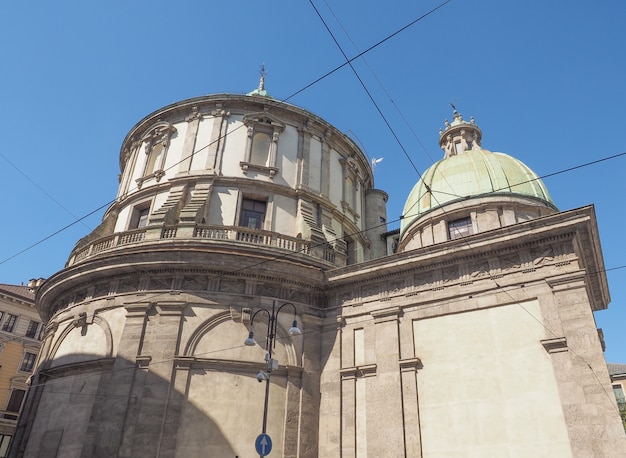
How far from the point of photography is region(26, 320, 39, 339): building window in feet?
135

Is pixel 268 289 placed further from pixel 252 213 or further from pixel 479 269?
pixel 479 269

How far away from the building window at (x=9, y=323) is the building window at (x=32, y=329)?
1.26 meters

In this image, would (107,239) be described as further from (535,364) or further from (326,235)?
A: (535,364)

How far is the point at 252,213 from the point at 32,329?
99.1ft

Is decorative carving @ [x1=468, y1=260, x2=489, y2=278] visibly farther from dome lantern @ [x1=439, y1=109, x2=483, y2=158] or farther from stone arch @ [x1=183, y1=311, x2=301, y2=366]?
dome lantern @ [x1=439, y1=109, x2=483, y2=158]

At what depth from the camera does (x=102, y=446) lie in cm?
1562

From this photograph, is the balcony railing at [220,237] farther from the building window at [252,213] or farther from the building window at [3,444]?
the building window at [3,444]

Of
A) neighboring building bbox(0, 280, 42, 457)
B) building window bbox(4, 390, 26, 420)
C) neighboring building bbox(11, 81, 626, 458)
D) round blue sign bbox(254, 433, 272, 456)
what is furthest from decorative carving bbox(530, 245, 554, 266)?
building window bbox(4, 390, 26, 420)

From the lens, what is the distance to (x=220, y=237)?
20.0 meters

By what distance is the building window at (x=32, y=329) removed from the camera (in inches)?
1620

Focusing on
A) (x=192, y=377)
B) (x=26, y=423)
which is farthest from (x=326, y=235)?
(x=26, y=423)

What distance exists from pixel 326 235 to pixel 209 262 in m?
6.38

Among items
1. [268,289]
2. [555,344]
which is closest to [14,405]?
[268,289]

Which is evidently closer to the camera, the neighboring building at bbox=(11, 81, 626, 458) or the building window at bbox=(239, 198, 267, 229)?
the neighboring building at bbox=(11, 81, 626, 458)
